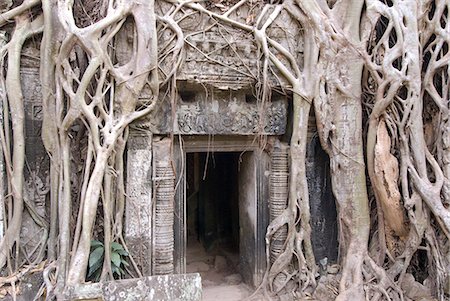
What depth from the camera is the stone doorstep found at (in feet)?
7.05

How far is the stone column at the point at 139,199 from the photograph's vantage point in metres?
3.36

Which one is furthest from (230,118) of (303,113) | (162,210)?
(162,210)

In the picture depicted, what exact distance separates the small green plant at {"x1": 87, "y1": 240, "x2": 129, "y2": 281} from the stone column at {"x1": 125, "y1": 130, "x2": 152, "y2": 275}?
116 millimetres

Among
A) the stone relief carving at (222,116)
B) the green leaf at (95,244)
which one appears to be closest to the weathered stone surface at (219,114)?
the stone relief carving at (222,116)

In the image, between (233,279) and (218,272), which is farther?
(218,272)

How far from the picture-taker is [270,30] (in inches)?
146

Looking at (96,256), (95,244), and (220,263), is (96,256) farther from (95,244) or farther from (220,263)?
(220,263)

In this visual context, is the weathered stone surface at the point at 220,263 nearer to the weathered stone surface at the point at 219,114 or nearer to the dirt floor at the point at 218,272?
the dirt floor at the point at 218,272

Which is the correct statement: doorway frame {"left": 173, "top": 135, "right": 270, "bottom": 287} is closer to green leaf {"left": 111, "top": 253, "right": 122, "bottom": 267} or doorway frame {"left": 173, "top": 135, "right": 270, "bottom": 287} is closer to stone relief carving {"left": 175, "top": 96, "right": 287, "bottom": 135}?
stone relief carving {"left": 175, "top": 96, "right": 287, "bottom": 135}

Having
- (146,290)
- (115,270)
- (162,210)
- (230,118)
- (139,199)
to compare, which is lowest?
(115,270)

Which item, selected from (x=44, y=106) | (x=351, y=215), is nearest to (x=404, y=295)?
(x=351, y=215)

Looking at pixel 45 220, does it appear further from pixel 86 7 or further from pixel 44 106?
pixel 86 7

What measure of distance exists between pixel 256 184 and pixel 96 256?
5.58ft

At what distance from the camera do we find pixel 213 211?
6.20 metres
